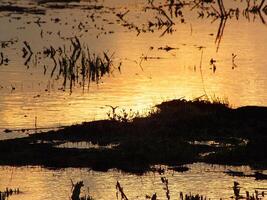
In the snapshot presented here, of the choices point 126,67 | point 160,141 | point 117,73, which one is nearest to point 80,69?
point 117,73

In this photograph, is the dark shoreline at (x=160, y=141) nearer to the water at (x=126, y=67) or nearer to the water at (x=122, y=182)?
the water at (x=122, y=182)

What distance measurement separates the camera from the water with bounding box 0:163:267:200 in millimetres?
10391

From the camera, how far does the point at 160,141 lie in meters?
13.0

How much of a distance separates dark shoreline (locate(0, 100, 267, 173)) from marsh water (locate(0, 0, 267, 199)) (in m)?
0.49

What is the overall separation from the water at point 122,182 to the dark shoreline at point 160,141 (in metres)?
0.34

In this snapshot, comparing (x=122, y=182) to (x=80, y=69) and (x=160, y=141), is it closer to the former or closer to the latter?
(x=160, y=141)

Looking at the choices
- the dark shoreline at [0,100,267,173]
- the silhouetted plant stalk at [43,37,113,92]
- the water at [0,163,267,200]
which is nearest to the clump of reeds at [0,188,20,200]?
the water at [0,163,267,200]

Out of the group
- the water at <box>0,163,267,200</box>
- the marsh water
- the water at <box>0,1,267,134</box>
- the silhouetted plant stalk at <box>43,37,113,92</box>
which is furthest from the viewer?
the silhouetted plant stalk at <box>43,37,113,92</box>

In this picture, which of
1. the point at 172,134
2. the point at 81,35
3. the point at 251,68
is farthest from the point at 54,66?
the point at 172,134

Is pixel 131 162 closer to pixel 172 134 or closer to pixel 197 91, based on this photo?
pixel 172 134

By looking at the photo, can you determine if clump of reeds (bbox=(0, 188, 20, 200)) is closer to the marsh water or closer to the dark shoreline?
the marsh water

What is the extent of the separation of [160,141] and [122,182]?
202cm

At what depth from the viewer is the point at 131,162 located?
39.5 feet

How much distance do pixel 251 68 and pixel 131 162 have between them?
1220 cm
